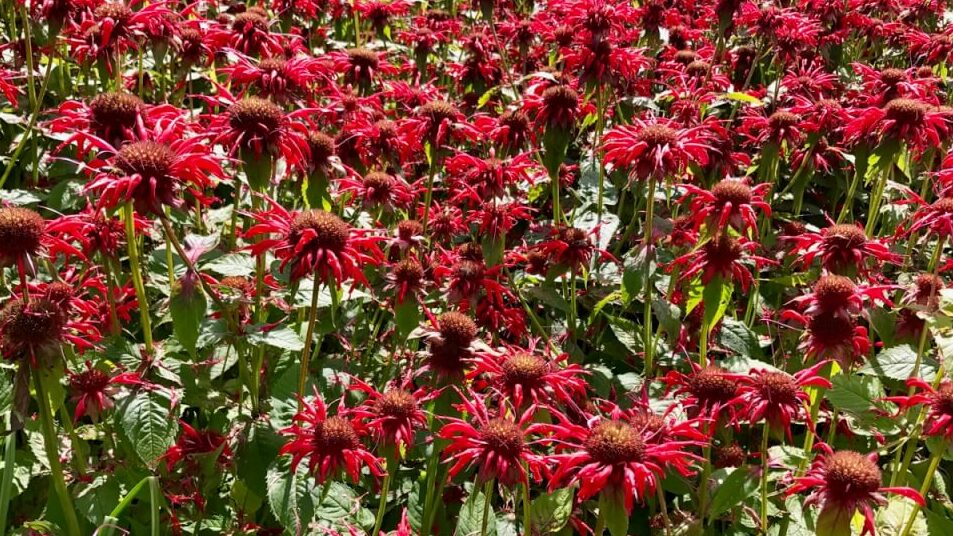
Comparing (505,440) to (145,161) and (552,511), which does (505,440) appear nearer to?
(552,511)

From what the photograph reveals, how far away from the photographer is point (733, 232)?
91.7 inches

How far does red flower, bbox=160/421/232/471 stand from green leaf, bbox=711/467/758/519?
1.02m

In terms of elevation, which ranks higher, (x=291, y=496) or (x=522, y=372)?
(x=522, y=372)

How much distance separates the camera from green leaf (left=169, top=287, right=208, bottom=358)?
1606 mm

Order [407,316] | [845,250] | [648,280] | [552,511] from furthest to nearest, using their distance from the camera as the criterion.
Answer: [648,280] < [407,316] < [845,250] < [552,511]

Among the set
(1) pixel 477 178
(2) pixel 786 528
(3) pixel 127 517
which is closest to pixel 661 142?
(1) pixel 477 178

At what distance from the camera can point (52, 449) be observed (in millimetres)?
1604

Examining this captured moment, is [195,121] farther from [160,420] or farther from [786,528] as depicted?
[786,528]

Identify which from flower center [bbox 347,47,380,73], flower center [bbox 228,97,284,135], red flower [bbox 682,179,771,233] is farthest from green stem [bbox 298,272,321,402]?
flower center [bbox 347,47,380,73]

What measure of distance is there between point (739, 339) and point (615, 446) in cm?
108

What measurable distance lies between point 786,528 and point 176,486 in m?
1.38

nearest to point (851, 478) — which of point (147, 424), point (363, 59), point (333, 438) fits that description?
point (333, 438)

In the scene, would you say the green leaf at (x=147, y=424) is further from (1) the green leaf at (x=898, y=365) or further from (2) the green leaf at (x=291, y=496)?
(1) the green leaf at (x=898, y=365)

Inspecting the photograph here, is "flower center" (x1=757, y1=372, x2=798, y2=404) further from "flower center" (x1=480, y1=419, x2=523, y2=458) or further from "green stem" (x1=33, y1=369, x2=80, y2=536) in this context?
"green stem" (x1=33, y1=369, x2=80, y2=536)
